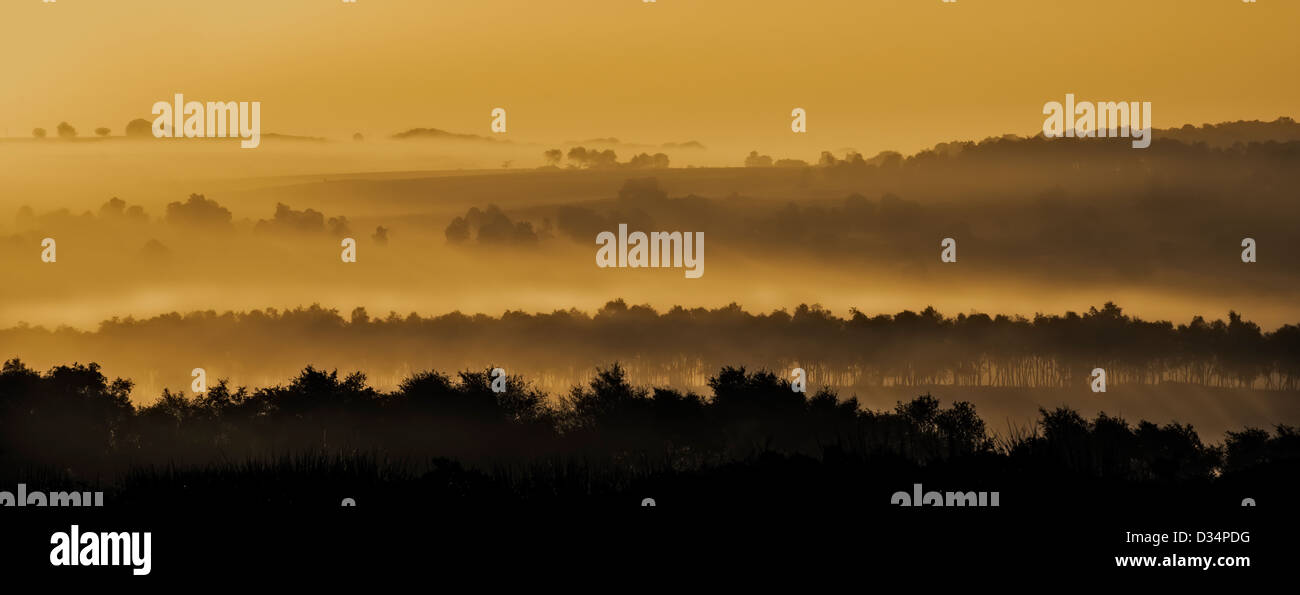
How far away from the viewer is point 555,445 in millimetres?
96438

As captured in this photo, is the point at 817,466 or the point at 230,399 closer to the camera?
the point at 817,466

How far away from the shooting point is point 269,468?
35000 mm

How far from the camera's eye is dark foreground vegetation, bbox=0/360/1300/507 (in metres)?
31.8

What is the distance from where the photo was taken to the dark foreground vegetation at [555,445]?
31812mm
